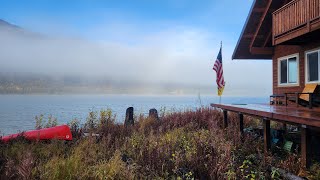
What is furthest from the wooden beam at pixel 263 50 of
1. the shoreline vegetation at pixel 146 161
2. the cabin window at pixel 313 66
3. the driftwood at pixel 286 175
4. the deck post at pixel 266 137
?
the driftwood at pixel 286 175

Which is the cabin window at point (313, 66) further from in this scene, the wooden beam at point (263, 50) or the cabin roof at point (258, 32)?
the wooden beam at point (263, 50)

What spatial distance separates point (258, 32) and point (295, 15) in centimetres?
438

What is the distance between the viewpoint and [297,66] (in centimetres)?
1492

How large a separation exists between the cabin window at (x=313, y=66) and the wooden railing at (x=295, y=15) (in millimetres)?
1590

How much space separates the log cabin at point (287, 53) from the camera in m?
9.02

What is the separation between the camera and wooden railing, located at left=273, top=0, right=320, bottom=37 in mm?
11337

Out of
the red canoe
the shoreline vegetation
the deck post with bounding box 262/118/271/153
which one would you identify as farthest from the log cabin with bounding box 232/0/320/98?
the red canoe

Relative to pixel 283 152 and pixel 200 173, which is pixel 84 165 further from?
pixel 283 152

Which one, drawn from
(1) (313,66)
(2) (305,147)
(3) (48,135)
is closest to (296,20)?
(1) (313,66)

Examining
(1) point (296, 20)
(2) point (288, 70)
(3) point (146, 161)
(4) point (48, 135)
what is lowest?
(3) point (146, 161)

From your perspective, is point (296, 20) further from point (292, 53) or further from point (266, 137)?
point (266, 137)

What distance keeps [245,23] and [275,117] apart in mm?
9101

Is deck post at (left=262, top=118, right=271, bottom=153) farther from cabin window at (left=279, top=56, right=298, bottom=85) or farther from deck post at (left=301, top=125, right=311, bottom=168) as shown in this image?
cabin window at (left=279, top=56, right=298, bottom=85)

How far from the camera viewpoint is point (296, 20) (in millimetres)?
12578
